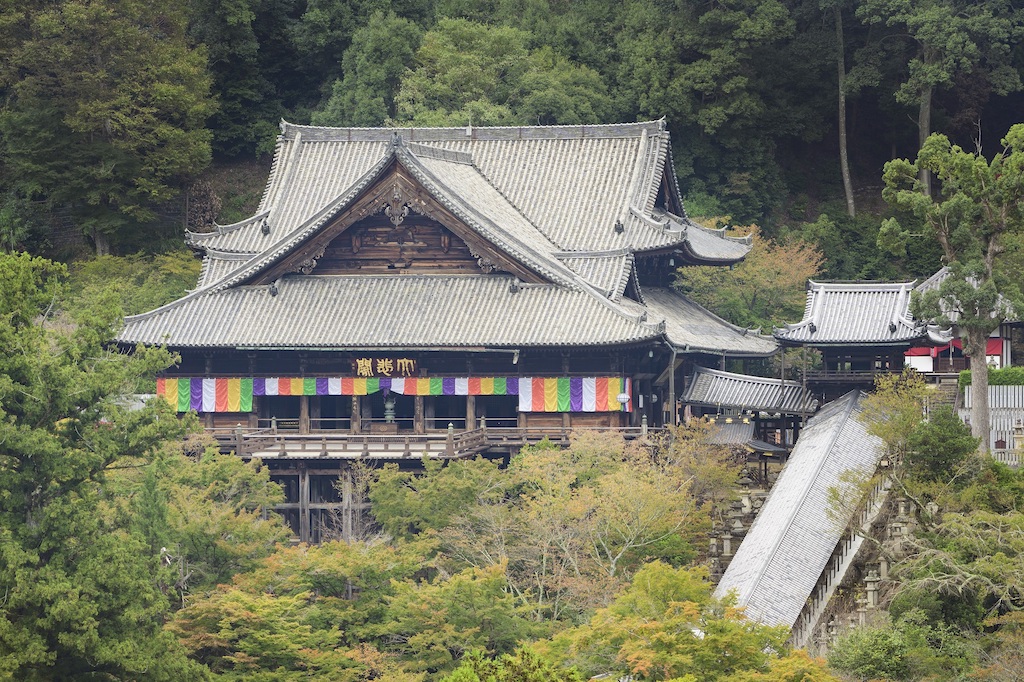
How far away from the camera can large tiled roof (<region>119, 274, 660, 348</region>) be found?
5350cm

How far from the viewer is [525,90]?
249ft

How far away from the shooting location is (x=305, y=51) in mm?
83625

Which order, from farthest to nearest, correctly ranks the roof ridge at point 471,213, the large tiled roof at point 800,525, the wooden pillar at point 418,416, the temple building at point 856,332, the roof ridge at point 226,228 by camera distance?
the roof ridge at point 226,228, the roof ridge at point 471,213, the wooden pillar at point 418,416, the temple building at point 856,332, the large tiled roof at point 800,525

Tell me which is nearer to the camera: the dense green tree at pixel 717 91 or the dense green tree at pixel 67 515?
the dense green tree at pixel 67 515

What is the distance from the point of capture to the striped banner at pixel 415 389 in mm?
53688

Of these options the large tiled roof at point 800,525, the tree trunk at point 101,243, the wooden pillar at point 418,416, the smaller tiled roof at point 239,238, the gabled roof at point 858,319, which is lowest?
the large tiled roof at point 800,525

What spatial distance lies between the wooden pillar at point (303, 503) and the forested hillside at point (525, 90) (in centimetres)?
2228

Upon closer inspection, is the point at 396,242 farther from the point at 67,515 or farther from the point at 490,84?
the point at 67,515

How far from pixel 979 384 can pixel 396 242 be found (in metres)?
18.8

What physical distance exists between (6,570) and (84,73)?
119 ft

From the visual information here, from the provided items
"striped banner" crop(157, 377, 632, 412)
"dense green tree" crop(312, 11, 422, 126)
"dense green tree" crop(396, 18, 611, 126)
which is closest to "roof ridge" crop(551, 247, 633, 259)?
"striped banner" crop(157, 377, 632, 412)

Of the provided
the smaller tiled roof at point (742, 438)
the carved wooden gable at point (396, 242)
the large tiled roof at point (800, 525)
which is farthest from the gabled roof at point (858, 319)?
the carved wooden gable at point (396, 242)

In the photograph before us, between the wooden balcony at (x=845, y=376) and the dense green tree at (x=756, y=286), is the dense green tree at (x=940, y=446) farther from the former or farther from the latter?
the dense green tree at (x=756, y=286)

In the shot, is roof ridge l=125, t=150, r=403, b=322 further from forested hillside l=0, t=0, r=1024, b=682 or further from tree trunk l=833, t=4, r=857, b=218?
tree trunk l=833, t=4, r=857, b=218
